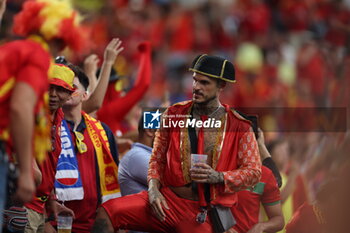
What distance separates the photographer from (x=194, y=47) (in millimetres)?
17250

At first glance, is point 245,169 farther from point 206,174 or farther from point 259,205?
point 259,205

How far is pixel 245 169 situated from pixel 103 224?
1.06 metres

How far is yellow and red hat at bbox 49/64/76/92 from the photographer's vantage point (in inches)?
225

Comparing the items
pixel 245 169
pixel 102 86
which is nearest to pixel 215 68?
pixel 245 169

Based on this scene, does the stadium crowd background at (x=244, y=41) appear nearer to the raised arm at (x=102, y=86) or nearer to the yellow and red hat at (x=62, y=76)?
the raised arm at (x=102, y=86)

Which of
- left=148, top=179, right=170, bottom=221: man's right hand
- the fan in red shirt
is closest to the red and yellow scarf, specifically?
left=148, top=179, right=170, bottom=221: man's right hand

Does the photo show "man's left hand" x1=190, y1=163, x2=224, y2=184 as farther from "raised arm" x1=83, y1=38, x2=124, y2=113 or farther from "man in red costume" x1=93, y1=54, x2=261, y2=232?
"raised arm" x1=83, y1=38, x2=124, y2=113

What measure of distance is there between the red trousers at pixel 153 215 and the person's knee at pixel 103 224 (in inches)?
1.0

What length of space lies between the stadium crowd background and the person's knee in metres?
7.67

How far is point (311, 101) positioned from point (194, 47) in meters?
3.16

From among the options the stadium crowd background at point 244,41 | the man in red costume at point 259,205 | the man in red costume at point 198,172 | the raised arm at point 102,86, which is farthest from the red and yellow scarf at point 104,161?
the stadium crowd background at point 244,41

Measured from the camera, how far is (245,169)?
5.62 metres

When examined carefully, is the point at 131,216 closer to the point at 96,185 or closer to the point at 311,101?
the point at 96,185

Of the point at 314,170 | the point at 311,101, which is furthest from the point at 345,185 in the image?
the point at 311,101
